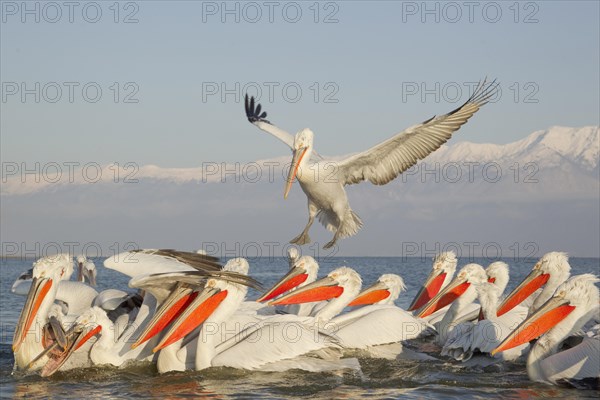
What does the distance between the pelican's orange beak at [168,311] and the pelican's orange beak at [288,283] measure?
68.3 inches

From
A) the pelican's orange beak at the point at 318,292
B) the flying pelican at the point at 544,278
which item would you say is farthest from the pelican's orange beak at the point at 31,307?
the flying pelican at the point at 544,278

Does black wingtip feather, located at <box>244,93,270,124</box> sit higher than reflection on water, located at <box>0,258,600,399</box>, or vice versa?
black wingtip feather, located at <box>244,93,270,124</box>

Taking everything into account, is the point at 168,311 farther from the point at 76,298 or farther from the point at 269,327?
the point at 76,298

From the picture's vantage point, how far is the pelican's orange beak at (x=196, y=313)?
598cm

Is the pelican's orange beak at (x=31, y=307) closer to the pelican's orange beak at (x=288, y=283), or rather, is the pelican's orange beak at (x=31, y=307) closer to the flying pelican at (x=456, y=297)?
the pelican's orange beak at (x=288, y=283)

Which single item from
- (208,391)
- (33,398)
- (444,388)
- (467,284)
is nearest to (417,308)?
(467,284)

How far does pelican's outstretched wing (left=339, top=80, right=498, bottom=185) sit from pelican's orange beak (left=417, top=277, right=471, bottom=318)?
133 centimetres

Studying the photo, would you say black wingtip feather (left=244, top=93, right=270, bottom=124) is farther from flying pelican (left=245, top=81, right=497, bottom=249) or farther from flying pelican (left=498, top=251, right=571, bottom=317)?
flying pelican (left=498, top=251, right=571, bottom=317)

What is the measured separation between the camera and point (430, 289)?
8578 mm

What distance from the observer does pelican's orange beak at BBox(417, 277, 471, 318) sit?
25.4 ft


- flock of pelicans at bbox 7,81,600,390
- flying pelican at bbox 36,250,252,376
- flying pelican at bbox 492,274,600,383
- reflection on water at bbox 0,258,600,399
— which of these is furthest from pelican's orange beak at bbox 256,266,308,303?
flying pelican at bbox 492,274,600,383

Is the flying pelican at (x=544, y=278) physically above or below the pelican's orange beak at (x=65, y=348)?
above

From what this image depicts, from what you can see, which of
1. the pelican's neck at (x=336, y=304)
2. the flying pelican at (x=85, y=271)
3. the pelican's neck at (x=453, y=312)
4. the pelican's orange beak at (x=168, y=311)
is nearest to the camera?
the pelican's orange beak at (x=168, y=311)

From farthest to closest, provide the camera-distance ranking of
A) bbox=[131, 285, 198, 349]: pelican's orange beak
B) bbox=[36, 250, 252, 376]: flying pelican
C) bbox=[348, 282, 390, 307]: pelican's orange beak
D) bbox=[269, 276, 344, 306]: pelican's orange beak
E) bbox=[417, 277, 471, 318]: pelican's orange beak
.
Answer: bbox=[348, 282, 390, 307]: pelican's orange beak < bbox=[417, 277, 471, 318]: pelican's orange beak < bbox=[269, 276, 344, 306]: pelican's orange beak < bbox=[131, 285, 198, 349]: pelican's orange beak < bbox=[36, 250, 252, 376]: flying pelican
